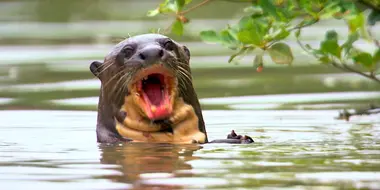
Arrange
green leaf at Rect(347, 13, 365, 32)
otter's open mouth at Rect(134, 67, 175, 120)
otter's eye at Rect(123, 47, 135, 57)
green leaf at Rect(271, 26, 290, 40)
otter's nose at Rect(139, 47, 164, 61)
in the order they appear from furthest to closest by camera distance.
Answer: green leaf at Rect(347, 13, 365, 32), otter's eye at Rect(123, 47, 135, 57), otter's open mouth at Rect(134, 67, 175, 120), green leaf at Rect(271, 26, 290, 40), otter's nose at Rect(139, 47, 164, 61)

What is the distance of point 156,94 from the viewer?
9.28 m

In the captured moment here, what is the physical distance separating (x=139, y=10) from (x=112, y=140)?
20.5 m

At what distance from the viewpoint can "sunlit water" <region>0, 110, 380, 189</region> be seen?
7398mm

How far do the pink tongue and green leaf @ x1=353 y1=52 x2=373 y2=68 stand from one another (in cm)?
137

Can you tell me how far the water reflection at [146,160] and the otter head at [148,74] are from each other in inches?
9.7

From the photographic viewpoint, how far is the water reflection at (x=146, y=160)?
24.8 feet

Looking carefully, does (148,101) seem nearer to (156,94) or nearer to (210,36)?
(156,94)

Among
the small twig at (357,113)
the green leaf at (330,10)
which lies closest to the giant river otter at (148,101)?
the green leaf at (330,10)

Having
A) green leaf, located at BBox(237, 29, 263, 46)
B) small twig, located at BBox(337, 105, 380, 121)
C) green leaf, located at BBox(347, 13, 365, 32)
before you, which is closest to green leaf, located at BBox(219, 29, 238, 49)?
green leaf, located at BBox(237, 29, 263, 46)

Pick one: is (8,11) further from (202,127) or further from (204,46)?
(202,127)

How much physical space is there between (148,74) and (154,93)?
0.88ft

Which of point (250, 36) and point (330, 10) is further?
point (250, 36)

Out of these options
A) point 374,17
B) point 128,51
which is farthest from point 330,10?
point 128,51

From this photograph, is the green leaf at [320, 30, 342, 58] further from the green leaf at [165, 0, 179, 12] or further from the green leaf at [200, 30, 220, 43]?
the green leaf at [165, 0, 179, 12]
